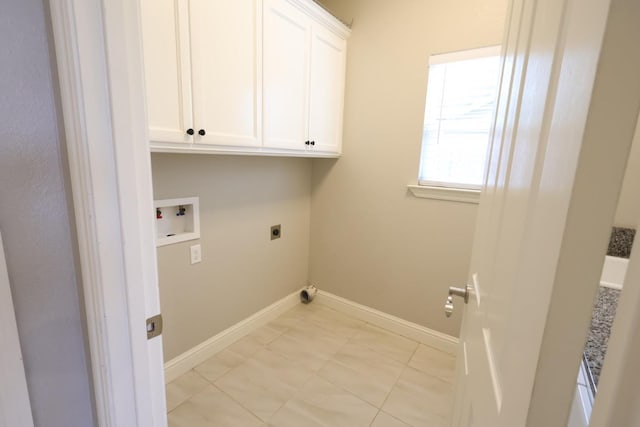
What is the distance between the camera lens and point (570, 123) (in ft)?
1.01

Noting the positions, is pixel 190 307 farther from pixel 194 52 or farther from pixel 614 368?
pixel 614 368

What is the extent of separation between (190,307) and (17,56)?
5.42 feet

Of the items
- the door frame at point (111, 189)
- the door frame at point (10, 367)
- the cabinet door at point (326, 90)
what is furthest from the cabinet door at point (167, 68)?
the cabinet door at point (326, 90)

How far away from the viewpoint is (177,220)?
1.77m

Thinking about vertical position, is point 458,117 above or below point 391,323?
above

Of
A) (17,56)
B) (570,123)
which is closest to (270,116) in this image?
(17,56)

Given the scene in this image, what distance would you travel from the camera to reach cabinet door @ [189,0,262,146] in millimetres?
1339

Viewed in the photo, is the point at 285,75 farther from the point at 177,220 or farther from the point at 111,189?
the point at 111,189

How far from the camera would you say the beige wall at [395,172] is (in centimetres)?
191

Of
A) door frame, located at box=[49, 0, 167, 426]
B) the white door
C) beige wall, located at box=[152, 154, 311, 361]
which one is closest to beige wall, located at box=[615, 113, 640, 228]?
the white door

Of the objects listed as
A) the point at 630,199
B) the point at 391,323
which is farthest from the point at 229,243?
the point at 630,199

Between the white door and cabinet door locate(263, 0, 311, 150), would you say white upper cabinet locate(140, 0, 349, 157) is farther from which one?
the white door

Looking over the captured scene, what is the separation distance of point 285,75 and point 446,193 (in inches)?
51.0

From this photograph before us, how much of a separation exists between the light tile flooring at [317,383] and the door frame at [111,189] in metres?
1.09
